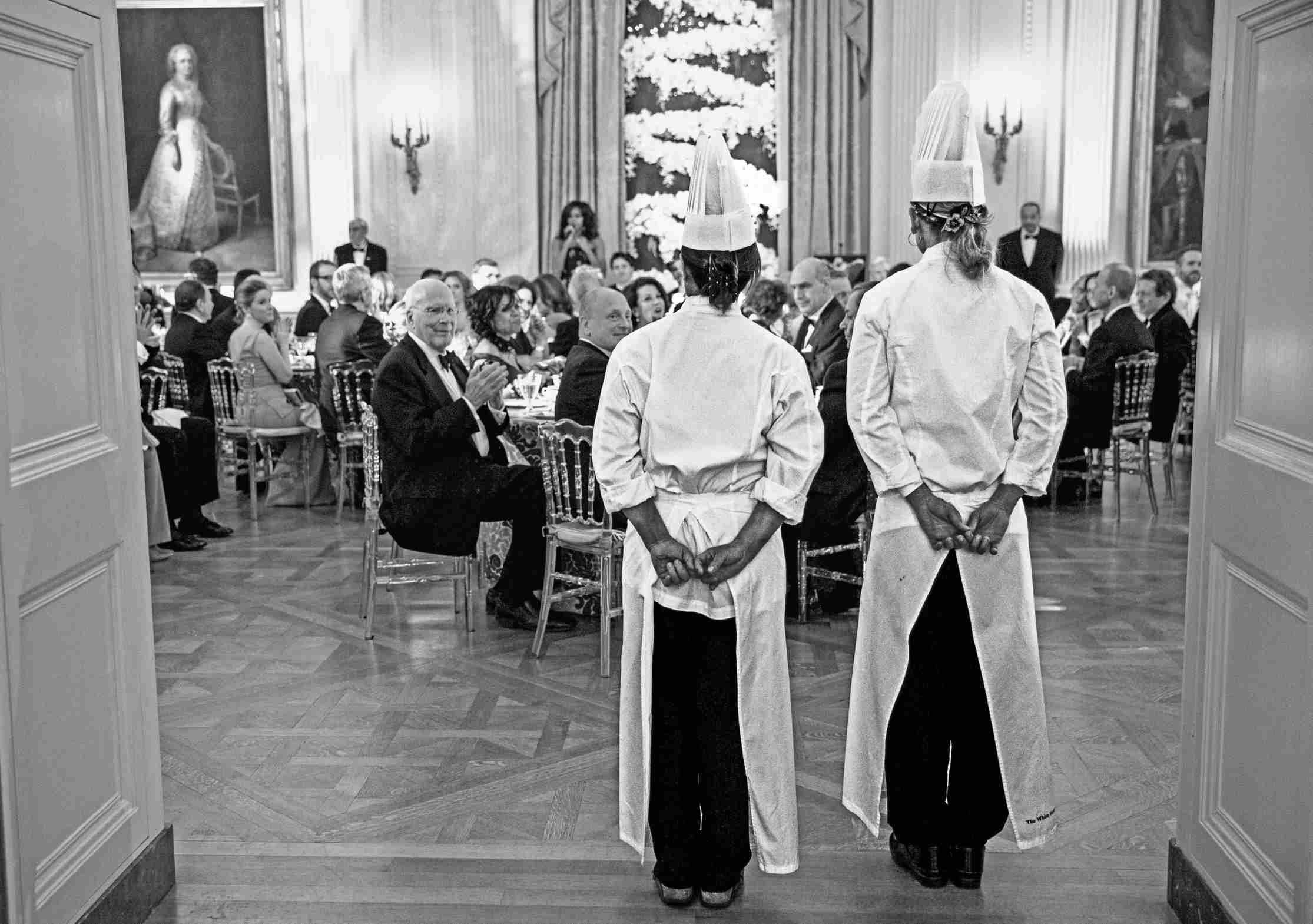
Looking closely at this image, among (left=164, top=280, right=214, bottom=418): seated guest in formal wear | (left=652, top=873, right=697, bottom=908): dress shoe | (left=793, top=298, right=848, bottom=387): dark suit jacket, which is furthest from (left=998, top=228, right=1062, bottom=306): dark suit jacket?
(left=652, top=873, right=697, bottom=908): dress shoe

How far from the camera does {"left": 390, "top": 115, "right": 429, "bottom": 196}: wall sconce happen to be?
12602 mm

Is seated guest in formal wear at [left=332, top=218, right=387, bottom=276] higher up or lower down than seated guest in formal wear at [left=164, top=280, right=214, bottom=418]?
higher up

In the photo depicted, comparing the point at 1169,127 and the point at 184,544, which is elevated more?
the point at 1169,127

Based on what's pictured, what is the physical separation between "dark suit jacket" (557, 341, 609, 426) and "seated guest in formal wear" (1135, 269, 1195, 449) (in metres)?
4.72

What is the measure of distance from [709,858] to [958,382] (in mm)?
1146

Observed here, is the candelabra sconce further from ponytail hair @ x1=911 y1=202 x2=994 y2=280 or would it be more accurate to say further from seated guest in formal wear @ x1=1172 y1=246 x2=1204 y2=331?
ponytail hair @ x1=911 y1=202 x2=994 y2=280

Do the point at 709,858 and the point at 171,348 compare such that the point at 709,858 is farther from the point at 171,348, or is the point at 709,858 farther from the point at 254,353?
the point at 171,348

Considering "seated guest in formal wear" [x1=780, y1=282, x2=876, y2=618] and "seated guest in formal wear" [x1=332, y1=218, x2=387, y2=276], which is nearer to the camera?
"seated guest in formal wear" [x1=780, y1=282, x2=876, y2=618]

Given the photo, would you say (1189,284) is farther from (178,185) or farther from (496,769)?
(178,185)

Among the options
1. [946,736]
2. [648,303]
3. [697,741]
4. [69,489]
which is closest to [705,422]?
[697,741]

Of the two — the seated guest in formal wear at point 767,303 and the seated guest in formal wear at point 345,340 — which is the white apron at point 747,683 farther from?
the seated guest in formal wear at point 345,340

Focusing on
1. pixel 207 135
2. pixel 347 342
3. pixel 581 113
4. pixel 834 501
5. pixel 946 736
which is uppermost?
pixel 581 113

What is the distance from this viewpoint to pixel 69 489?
106 inches

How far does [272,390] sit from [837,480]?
13.3 ft
